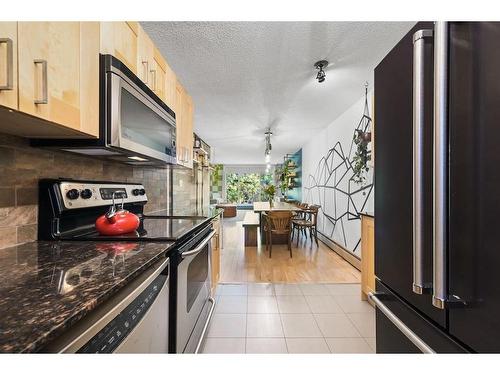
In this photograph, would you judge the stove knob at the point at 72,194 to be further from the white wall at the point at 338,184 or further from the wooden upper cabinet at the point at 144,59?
the white wall at the point at 338,184

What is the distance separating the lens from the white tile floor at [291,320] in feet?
5.66

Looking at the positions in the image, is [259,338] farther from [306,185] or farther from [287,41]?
[306,185]

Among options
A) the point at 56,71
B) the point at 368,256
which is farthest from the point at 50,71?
the point at 368,256

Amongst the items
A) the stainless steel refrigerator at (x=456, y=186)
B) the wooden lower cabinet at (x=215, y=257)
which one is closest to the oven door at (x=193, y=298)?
the wooden lower cabinet at (x=215, y=257)

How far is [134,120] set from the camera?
4.18 feet

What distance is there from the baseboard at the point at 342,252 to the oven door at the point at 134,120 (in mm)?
3014

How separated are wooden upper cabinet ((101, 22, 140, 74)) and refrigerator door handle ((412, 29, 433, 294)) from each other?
127cm

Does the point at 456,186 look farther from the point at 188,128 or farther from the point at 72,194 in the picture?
the point at 188,128

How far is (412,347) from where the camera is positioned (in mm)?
831

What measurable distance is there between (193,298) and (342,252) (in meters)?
3.17

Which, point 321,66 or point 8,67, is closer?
point 8,67

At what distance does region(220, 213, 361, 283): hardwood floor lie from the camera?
3010 millimetres

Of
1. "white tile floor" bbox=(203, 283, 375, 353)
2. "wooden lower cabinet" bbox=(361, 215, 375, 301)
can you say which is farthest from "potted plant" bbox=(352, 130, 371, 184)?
"white tile floor" bbox=(203, 283, 375, 353)
